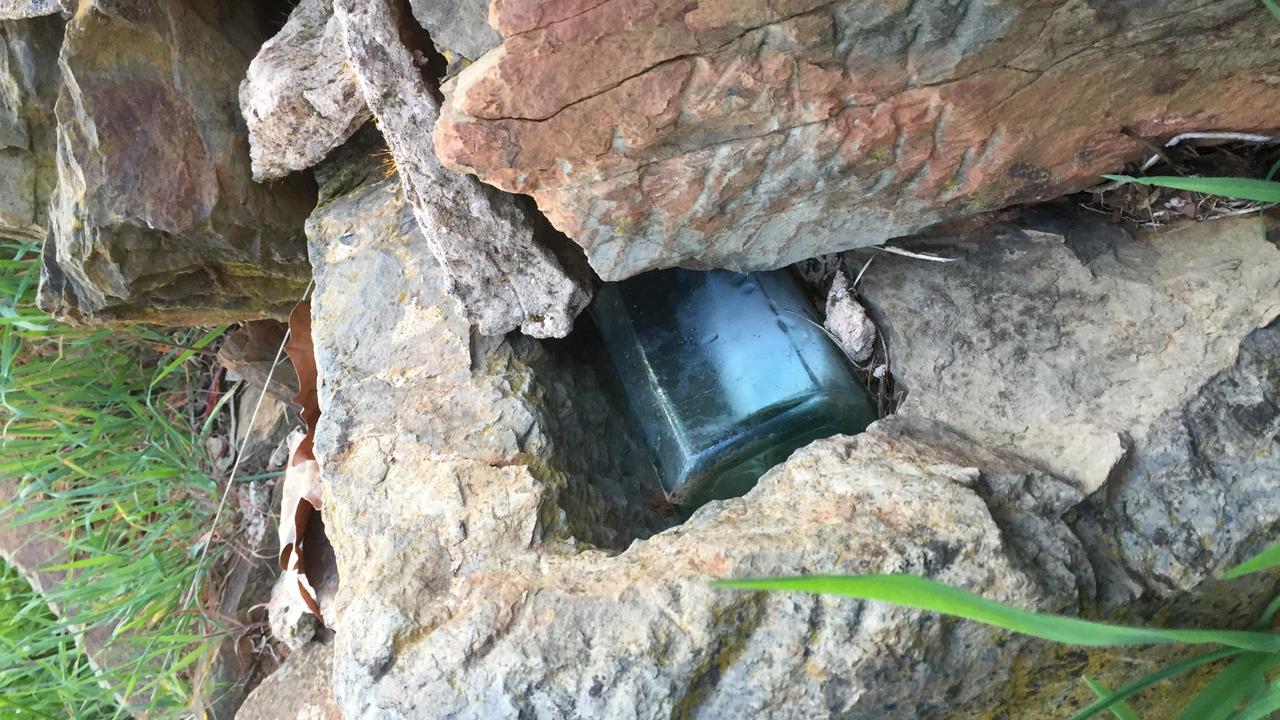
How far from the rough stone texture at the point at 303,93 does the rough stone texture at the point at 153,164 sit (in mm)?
105

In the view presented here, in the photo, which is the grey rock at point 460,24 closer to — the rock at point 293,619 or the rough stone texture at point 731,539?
the rough stone texture at point 731,539

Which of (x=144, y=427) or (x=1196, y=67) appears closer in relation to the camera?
(x=1196, y=67)

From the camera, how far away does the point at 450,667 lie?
1024 millimetres

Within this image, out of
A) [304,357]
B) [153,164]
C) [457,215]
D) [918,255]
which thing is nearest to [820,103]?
[918,255]

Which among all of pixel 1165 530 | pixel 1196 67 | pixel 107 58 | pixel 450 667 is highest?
pixel 107 58

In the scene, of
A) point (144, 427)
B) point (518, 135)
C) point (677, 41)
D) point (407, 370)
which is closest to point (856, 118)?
point (677, 41)

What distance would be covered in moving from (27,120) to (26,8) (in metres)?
0.25

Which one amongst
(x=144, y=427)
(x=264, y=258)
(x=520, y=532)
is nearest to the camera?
(x=520, y=532)

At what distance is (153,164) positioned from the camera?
1.60 meters

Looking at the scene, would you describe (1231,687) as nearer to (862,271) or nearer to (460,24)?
(862,271)

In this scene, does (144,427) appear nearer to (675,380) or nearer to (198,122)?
(198,122)

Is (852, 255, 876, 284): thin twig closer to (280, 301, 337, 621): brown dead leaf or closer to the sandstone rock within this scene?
the sandstone rock

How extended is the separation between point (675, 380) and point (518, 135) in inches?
22.4

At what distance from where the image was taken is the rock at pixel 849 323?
1.38m
